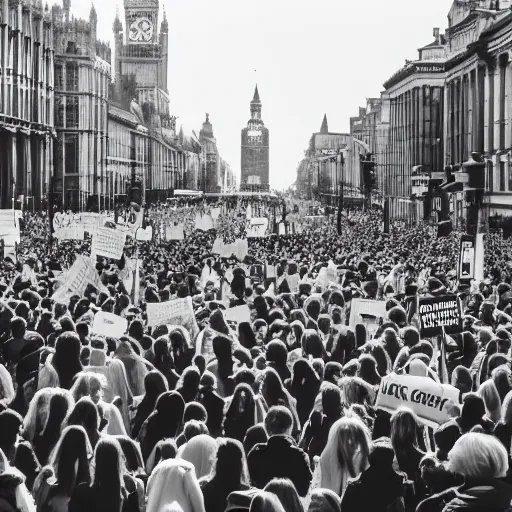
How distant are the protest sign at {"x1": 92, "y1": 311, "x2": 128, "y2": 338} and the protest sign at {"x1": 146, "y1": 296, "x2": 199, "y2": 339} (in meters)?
1.42

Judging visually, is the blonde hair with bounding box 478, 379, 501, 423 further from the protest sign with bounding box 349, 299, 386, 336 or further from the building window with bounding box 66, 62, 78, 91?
the building window with bounding box 66, 62, 78, 91

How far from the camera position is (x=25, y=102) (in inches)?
3152

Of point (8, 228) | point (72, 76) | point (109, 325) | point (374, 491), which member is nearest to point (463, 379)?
point (109, 325)

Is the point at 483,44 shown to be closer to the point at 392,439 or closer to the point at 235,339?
the point at 235,339

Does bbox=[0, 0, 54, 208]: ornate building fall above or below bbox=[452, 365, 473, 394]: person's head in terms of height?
above

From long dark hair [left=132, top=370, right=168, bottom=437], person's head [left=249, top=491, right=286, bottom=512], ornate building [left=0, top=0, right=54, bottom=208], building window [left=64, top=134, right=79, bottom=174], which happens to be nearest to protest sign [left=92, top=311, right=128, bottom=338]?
long dark hair [left=132, top=370, right=168, bottom=437]

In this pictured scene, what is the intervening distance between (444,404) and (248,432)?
4.98 feet

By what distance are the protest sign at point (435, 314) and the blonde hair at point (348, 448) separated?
535cm

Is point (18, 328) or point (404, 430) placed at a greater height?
point (18, 328)

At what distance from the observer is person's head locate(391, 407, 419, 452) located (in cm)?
784

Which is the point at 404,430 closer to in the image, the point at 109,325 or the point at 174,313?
the point at 109,325

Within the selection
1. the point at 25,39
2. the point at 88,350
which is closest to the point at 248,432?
the point at 88,350

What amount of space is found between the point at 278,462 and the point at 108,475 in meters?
1.25

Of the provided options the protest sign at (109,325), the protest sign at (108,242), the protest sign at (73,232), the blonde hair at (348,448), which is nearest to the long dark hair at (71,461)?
the blonde hair at (348,448)
